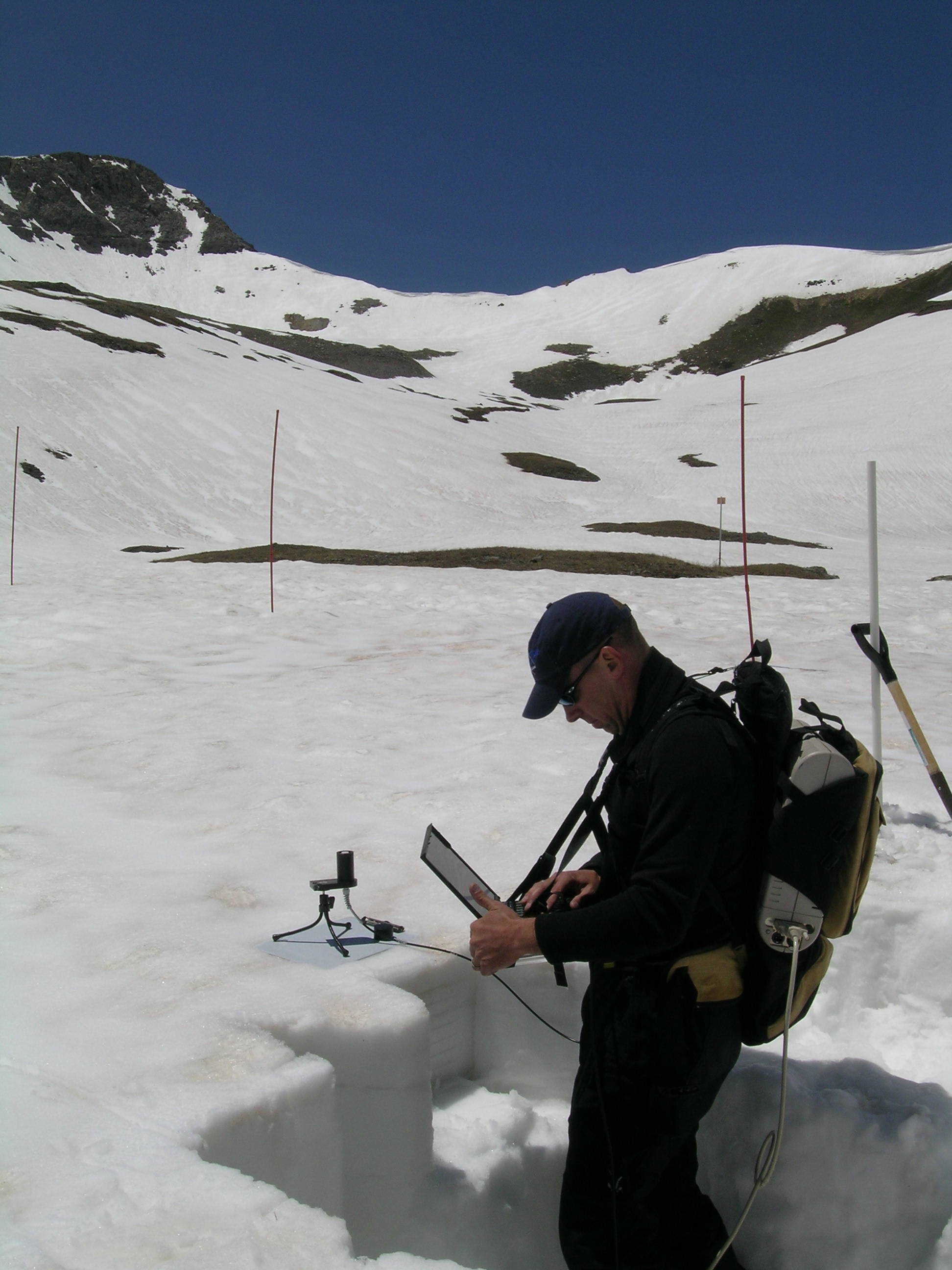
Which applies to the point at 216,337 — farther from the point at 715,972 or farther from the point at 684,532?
the point at 715,972

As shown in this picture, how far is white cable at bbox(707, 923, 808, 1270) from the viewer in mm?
2529

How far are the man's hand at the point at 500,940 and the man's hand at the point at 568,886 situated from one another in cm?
44

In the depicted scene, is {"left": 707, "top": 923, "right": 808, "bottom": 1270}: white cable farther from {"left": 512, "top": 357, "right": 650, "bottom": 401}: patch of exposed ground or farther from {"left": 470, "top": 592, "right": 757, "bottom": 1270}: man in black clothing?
{"left": 512, "top": 357, "right": 650, "bottom": 401}: patch of exposed ground

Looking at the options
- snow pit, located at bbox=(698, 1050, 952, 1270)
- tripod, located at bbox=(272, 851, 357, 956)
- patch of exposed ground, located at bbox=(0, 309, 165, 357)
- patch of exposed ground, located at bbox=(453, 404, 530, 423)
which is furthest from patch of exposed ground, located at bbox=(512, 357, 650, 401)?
snow pit, located at bbox=(698, 1050, 952, 1270)

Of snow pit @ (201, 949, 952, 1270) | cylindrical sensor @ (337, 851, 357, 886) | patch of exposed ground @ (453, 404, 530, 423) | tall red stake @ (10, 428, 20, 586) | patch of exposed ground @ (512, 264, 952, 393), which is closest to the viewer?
snow pit @ (201, 949, 952, 1270)

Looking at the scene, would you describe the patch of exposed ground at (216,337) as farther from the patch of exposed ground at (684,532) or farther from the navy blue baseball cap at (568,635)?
the navy blue baseball cap at (568,635)

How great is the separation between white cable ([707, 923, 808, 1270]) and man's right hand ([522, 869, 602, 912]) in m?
0.71

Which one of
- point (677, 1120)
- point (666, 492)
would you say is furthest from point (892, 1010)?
point (666, 492)

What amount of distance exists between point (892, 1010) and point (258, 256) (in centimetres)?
15627

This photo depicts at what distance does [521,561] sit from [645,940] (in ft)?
63.8

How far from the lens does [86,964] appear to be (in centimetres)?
340

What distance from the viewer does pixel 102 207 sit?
154 m

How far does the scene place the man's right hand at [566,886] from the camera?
311cm

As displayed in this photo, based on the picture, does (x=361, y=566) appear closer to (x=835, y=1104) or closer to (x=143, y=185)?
(x=835, y=1104)
